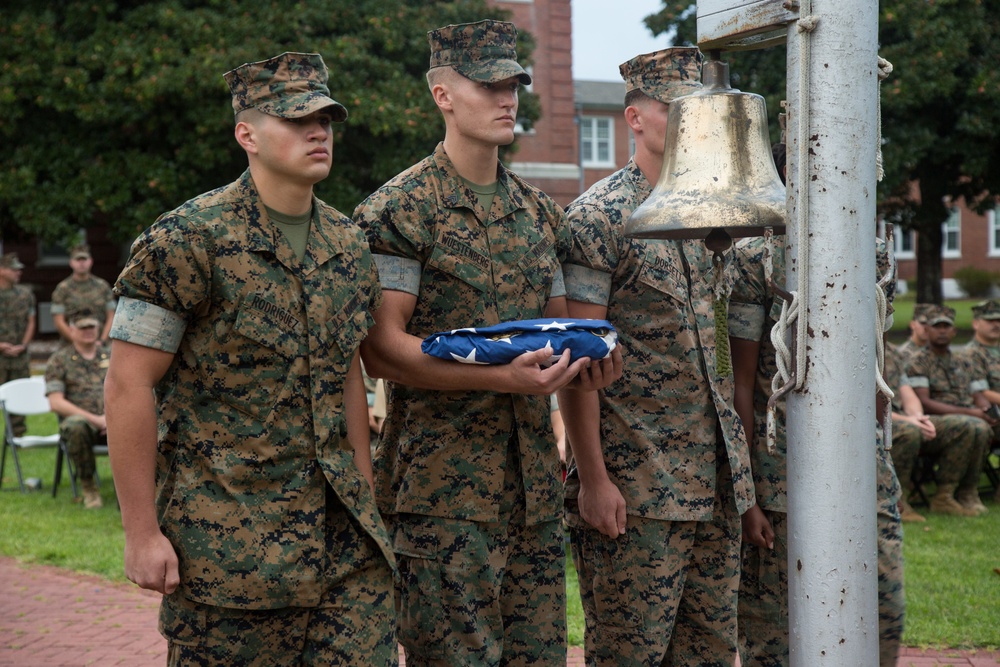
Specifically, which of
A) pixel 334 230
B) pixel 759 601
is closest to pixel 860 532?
pixel 334 230

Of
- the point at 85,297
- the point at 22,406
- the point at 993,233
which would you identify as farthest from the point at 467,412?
the point at 993,233

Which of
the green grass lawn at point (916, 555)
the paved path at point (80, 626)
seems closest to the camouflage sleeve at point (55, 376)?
the green grass lawn at point (916, 555)

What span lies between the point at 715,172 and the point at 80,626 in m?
5.11

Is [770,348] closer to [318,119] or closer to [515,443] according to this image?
[515,443]

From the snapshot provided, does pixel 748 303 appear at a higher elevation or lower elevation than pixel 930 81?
lower

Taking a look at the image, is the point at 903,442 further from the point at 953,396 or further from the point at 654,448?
the point at 654,448

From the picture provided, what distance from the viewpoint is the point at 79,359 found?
10.6 metres

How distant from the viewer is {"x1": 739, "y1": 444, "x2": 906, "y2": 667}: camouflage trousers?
4.27 meters

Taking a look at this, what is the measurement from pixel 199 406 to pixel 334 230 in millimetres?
661

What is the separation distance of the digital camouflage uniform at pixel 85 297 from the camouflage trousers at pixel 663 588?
1066cm

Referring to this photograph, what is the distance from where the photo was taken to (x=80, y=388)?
1051cm

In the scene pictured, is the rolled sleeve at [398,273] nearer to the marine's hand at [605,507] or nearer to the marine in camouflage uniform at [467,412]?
the marine in camouflage uniform at [467,412]

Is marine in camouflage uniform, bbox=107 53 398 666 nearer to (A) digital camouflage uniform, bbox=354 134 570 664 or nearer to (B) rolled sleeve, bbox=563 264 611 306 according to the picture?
(A) digital camouflage uniform, bbox=354 134 570 664

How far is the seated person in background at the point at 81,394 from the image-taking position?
1005 centimetres
